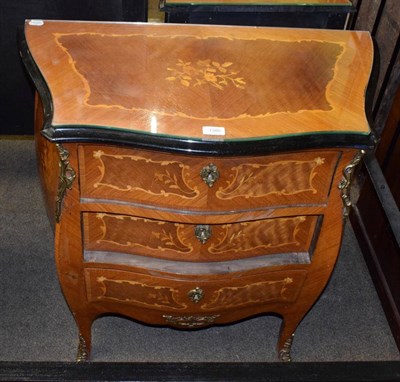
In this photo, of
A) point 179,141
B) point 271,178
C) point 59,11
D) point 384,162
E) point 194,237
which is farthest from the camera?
point 384,162

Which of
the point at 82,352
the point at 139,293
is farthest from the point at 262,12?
the point at 82,352

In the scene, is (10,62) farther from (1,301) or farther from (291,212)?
(291,212)

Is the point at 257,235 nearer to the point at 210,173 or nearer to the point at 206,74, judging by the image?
the point at 210,173

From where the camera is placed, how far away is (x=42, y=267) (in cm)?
200

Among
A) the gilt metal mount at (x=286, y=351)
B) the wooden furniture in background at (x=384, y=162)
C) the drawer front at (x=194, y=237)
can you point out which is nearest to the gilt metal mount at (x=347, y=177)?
the drawer front at (x=194, y=237)

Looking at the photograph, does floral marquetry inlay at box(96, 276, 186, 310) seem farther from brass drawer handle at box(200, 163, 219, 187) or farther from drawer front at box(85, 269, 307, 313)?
brass drawer handle at box(200, 163, 219, 187)

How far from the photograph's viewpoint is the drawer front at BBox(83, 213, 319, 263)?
4.50 ft

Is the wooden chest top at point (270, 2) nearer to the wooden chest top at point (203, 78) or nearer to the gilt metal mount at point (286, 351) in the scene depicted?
the wooden chest top at point (203, 78)

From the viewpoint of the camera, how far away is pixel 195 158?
1.20m

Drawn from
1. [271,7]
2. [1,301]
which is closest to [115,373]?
[271,7]

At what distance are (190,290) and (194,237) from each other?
0.16 metres

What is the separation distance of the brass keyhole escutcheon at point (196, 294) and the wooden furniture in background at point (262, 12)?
0.71 m

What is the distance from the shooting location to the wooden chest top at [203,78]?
1.19 metres

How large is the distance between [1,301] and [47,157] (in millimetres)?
679
